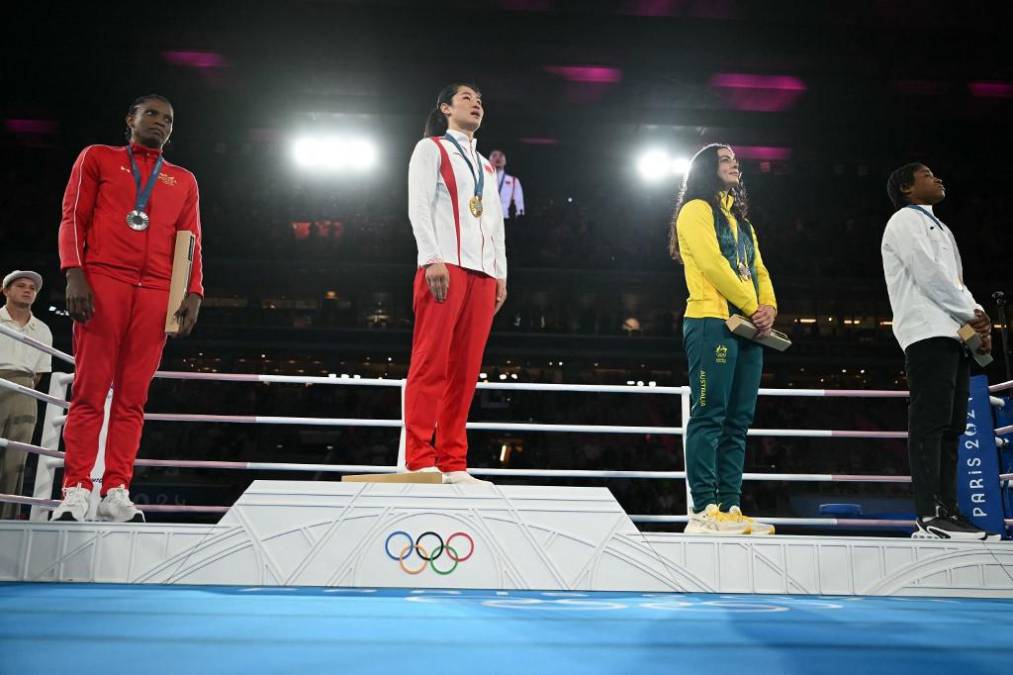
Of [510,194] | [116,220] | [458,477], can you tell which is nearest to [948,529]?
[458,477]

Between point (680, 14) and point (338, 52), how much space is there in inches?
135

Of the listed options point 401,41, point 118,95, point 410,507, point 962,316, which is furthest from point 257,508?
point 118,95

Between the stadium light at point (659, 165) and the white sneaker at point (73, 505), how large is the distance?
8.60m

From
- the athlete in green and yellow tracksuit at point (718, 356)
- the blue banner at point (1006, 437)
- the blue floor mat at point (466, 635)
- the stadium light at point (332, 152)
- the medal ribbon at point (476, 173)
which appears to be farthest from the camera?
the stadium light at point (332, 152)

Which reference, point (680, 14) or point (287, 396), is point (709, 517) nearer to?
point (680, 14)

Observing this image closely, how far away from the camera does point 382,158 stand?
10.0 m

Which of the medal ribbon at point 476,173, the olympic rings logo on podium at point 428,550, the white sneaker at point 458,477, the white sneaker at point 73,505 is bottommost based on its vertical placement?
the olympic rings logo on podium at point 428,550

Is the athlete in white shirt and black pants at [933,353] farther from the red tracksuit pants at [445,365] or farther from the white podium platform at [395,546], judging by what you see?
the red tracksuit pants at [445,365]

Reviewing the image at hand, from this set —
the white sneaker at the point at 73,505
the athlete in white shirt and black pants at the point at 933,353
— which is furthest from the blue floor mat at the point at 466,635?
the athlete in white shirt and black pants at the point at 933,353

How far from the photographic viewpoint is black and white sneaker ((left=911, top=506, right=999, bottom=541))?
2.38 meters

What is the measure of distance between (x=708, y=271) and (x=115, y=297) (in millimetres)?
1882

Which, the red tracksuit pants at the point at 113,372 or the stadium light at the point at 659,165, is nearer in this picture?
the red tracksuit pants at the point at 113,372

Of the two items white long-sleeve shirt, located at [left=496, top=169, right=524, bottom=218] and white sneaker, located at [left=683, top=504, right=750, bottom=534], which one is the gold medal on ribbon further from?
white long-sleeve shirt, located at [left=496, top=169, right=524, bottom=218]

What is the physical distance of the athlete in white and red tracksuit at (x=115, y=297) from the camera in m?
2.29
